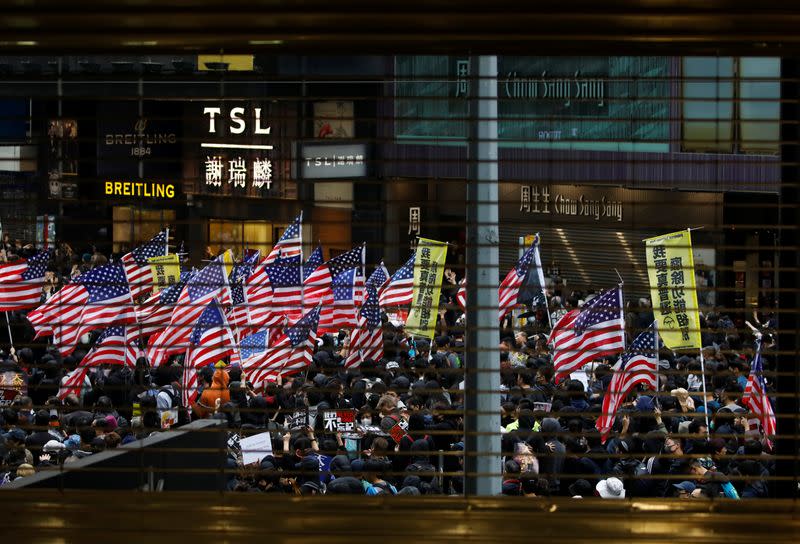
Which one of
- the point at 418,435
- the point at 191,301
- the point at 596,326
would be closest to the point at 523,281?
the point at 596,326

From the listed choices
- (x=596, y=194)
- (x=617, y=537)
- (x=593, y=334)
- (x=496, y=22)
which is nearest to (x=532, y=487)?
(x=593, y=334)

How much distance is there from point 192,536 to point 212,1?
163 centimetres

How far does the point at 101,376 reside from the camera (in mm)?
13852

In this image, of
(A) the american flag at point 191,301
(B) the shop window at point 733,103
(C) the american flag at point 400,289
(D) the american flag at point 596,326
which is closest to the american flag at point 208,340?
(A) the american flag at point 191,301

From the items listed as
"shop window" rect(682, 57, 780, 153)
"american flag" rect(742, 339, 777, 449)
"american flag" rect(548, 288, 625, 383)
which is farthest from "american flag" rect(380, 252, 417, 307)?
"american flag" rect(742, 339, 777, 449)

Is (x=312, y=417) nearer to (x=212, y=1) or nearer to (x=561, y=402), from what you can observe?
(x=561, y=402)

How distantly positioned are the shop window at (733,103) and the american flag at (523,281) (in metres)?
2.20

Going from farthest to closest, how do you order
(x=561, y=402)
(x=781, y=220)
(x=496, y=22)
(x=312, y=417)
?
(x=561, y=402) → (x=312, y=417) → (x=781, y=220) → (x=496, y=22)

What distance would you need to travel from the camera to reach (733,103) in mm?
3785

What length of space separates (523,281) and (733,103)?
9.12 metres

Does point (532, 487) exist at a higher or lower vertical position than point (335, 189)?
lower

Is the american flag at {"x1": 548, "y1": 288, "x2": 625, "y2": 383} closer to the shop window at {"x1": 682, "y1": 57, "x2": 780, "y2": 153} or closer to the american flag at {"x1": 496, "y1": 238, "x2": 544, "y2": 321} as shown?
the american flag at {"x1": 496, "y1": 238, "x2": 544, "y2": 321}

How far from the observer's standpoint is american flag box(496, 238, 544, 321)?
1109 cm

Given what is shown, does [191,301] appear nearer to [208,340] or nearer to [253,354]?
[208,340]
